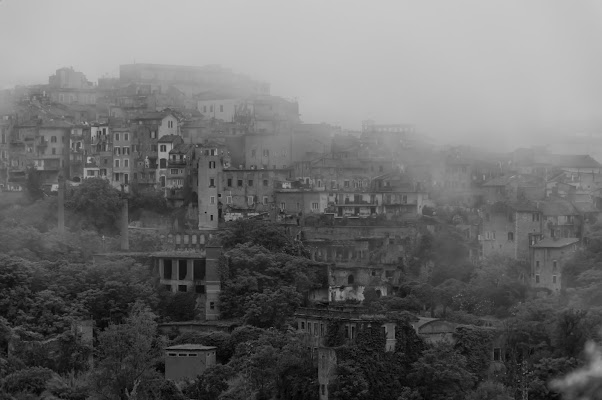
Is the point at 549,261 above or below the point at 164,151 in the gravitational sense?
below

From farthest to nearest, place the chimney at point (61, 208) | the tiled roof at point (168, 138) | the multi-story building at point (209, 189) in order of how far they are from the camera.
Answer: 1. the tiled roof at point (168, 138)
2. the multi-story building at point (209, 189)
3. the chimney at point (61, 208)

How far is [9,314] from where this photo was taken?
30188 millimetres

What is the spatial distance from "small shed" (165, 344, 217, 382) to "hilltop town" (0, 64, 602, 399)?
35 millimetres

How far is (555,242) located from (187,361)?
6.34m

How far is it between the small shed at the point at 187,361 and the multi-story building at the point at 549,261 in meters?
5.42

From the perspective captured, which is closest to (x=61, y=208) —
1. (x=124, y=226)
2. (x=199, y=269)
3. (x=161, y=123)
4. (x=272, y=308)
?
(x=124, y=226)

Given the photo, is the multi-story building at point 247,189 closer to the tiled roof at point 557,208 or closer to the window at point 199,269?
the window at point 199,269

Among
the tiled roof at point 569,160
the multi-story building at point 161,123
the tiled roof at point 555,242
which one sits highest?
the multi-story building at point 161,123

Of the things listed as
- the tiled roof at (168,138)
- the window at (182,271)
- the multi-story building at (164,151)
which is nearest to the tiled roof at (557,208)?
the window at (182,271)

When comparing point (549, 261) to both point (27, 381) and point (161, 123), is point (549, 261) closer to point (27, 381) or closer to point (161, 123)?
point (27, 381)

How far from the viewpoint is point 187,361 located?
28141mm

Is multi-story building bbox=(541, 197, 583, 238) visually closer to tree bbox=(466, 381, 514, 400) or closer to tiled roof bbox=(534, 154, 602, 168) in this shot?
tiled roof bbox=(534, 154, 602, 168)

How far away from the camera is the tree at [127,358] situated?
1073 inches

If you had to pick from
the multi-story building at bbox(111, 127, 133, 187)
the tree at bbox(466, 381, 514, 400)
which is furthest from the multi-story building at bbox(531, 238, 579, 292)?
the multi-story building at bbox(111, 127, 133, 187)
